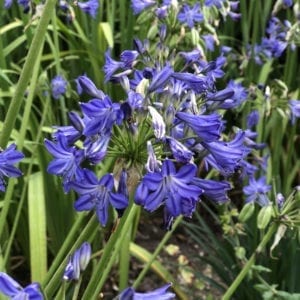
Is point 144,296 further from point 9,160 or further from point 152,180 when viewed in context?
point 9,160

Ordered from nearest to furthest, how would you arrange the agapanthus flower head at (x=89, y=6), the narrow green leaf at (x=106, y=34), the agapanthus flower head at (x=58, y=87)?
1. the agapanthus flower head at (x=89, y=6)
2. the agapanthus flower head at (x=58, y=87)
3. the narrow green leaf at (x=106, y=34)

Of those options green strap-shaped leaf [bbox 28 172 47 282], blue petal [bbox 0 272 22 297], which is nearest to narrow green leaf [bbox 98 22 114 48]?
green strap-shaped leaf [bbox 28 172 47 282]

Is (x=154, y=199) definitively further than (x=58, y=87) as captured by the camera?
No

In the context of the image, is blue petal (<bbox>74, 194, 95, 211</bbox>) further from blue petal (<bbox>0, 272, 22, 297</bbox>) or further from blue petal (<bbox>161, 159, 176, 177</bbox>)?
blue petal (<bbox>0, 272, 22, 297</bbox>)

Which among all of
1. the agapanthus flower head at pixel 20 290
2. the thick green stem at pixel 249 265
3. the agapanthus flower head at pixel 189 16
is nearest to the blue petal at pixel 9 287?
the agapanthus flower head at pixel 20 290

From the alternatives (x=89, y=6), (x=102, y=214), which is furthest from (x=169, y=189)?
(x=89, y=6)

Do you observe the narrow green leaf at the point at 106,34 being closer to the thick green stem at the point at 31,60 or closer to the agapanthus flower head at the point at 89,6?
the agapanthus flower head at the point at 89,6
